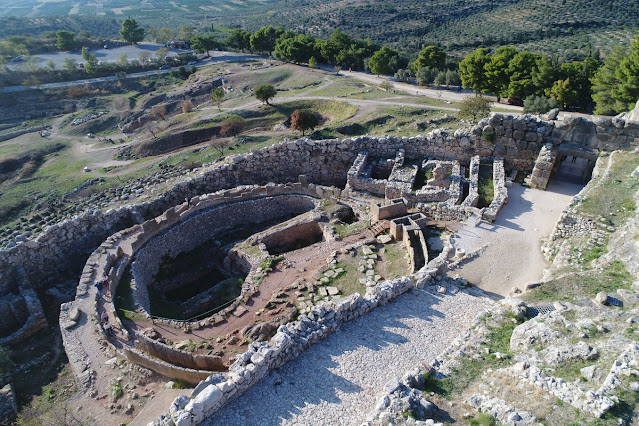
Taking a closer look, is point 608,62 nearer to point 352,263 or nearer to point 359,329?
point 352,263

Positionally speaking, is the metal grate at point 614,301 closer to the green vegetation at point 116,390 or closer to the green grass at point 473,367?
the green grass at point 473,367

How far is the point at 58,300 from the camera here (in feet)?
65.6

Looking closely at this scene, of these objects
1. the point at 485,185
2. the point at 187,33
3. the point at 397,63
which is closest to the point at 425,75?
the point at 397,63

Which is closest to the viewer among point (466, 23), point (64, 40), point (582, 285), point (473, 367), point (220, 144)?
point (473, 367)

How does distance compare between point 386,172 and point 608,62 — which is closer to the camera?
point 386,172

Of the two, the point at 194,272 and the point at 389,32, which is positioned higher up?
the point at 389,32

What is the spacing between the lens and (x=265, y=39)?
84.1 meters

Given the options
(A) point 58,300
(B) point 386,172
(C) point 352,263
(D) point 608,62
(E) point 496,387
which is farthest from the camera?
(D) point 608,62

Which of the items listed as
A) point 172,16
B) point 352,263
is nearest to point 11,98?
point 352,263

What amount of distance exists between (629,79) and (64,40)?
364 ft

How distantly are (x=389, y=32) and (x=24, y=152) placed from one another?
8740 centimetres

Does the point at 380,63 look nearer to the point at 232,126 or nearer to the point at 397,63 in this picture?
the point at 397,63

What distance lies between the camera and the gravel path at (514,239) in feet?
51.3

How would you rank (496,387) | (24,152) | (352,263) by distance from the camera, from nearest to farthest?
(496,387) < (352,263) < (24,152)
